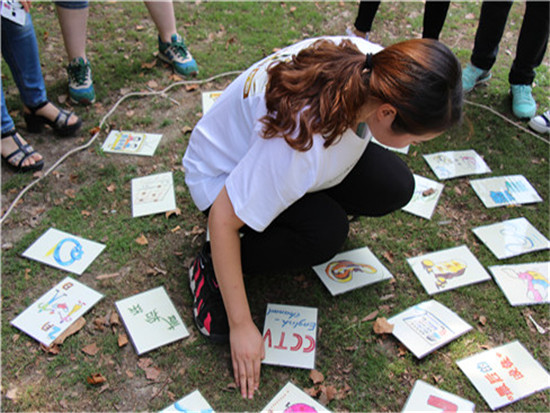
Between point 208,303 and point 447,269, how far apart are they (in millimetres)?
1174

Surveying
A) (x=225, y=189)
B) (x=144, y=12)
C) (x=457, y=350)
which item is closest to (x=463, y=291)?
(x=457, y=350)

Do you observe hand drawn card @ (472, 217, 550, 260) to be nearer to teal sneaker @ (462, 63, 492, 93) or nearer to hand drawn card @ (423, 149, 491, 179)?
hand drawn card @ (423, 149, 491, 179)

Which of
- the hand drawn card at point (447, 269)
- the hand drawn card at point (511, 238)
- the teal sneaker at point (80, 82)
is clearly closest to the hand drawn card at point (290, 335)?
the hand drawn card at point (447, 269)

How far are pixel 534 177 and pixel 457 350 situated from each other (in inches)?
54.1

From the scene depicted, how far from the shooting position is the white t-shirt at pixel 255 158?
146 cm

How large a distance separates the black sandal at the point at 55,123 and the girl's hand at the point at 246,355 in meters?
1.84

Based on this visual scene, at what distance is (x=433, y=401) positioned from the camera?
179 centimetres

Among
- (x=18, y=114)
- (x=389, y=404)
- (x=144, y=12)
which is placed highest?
(x=144, y=12)

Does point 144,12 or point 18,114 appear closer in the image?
point 18,114

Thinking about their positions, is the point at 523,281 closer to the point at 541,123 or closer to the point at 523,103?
the point at 541,123

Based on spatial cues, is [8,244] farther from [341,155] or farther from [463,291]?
[463,291]

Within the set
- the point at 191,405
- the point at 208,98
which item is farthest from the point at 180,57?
the point at 191,405

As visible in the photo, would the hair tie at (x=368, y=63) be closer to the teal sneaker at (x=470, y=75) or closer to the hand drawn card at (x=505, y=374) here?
the hand drawn card at (x=505, y=374)

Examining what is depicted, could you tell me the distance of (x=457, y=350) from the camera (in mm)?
1958
